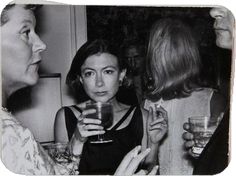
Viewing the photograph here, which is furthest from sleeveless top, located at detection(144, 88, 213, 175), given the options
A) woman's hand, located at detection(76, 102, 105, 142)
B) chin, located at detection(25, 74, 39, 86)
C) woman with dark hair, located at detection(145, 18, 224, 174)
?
chin, located at detection(25, 74, 39, 86)

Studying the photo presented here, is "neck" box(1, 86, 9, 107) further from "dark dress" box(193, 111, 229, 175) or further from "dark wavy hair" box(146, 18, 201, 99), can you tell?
→ "dark dress" box(193, 111, 229, 175)

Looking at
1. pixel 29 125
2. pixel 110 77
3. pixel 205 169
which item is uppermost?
pixel 110 77

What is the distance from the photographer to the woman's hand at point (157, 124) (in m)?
1.36

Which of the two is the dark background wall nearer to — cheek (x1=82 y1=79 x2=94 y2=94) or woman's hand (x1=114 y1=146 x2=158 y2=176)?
cheek (x1=82 y1=79 x2=94 y2=94)

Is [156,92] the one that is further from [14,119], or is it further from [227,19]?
[14,119]

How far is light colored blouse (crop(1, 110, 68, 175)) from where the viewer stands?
1339 millimetres

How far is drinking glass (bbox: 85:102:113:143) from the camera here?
135cm

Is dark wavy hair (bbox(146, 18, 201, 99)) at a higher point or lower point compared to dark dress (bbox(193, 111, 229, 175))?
higher

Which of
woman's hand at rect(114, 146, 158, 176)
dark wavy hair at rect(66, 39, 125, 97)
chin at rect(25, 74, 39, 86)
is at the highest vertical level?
dark wavy hair at rect(66, 39, 125, 97)

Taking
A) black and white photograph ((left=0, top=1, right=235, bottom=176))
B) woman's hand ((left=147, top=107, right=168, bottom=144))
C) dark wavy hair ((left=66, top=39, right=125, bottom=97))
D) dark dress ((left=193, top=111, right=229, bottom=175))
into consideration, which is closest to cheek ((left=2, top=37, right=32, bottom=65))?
black and white photograph ((left=0, top=1, right=235, bottom=176))

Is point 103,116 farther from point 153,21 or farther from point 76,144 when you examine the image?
point 153,21

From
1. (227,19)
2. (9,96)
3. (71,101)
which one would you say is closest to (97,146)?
(71,101)

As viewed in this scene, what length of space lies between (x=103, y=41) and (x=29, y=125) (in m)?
0.27

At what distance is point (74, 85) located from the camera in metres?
1.34
